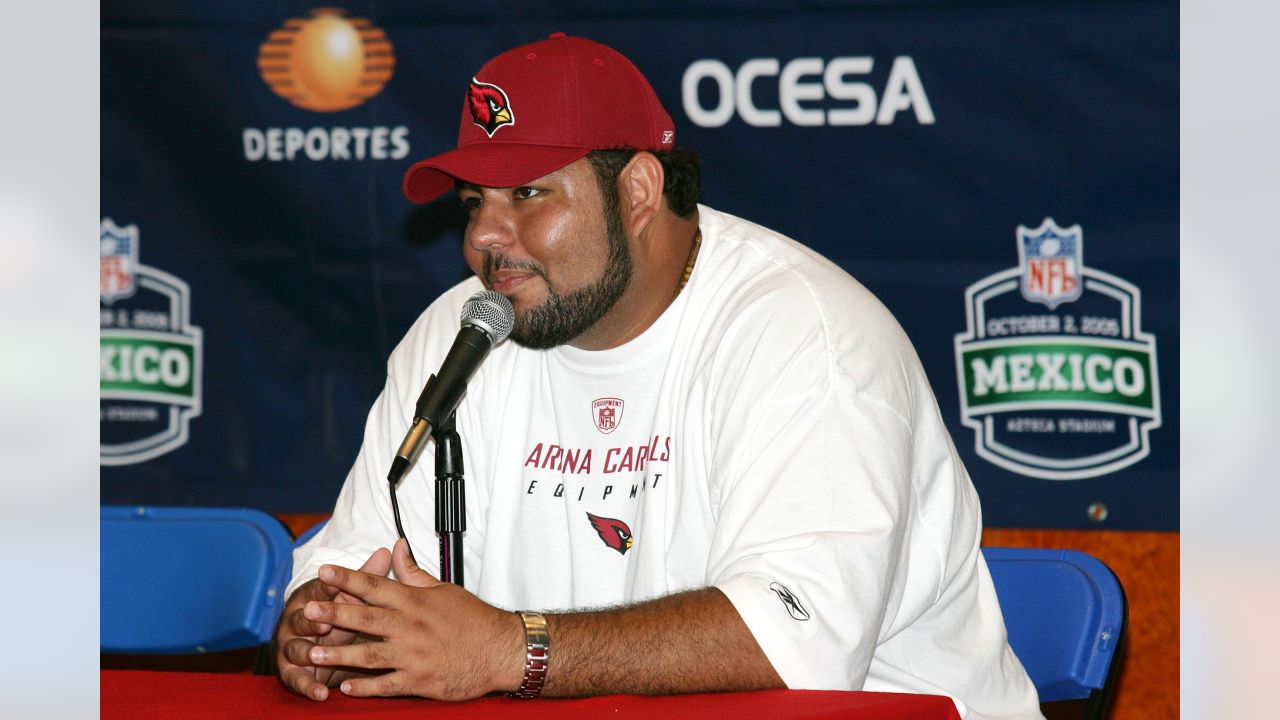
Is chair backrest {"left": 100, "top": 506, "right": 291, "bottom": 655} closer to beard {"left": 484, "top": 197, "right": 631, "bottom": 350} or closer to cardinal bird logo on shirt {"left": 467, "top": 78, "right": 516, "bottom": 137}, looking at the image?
beard {"left": 484, "top": 197, "right": 631, "bottom": 350}

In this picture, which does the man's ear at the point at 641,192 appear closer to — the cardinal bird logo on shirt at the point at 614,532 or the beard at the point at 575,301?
the beard at the point at 575,301

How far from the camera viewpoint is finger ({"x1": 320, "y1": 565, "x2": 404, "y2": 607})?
1422mm

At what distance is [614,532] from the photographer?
2037 mm

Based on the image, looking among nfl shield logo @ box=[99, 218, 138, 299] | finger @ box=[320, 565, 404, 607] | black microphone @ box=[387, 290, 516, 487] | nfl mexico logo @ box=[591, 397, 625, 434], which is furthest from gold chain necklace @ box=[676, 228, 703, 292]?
nfl shield logo @ box=[99, 218, 138, 299]

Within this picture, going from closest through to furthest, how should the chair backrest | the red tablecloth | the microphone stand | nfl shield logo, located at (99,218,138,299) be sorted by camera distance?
the red tablecloth < the microphone stand < the chair backrest < nfl shield logo, located at (99,218,138,299)

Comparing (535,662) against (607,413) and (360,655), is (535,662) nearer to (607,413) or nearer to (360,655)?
(360,655)

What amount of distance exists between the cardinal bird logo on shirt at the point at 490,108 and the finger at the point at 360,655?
2.94 ft

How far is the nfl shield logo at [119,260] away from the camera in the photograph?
3.42 meters

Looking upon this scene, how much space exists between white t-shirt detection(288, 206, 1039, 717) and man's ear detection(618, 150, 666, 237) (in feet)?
0.37

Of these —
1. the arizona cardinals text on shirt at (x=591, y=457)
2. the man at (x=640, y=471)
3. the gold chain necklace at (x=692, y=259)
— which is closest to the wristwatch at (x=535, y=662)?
the man at (x=640, y=471)

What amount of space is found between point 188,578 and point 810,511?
4.83 ft

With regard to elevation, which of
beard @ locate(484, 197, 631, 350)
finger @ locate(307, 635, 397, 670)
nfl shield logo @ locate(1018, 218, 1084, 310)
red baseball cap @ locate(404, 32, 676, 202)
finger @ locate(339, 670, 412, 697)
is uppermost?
red baseball cap @ locate(404, 32, 676, 202)
